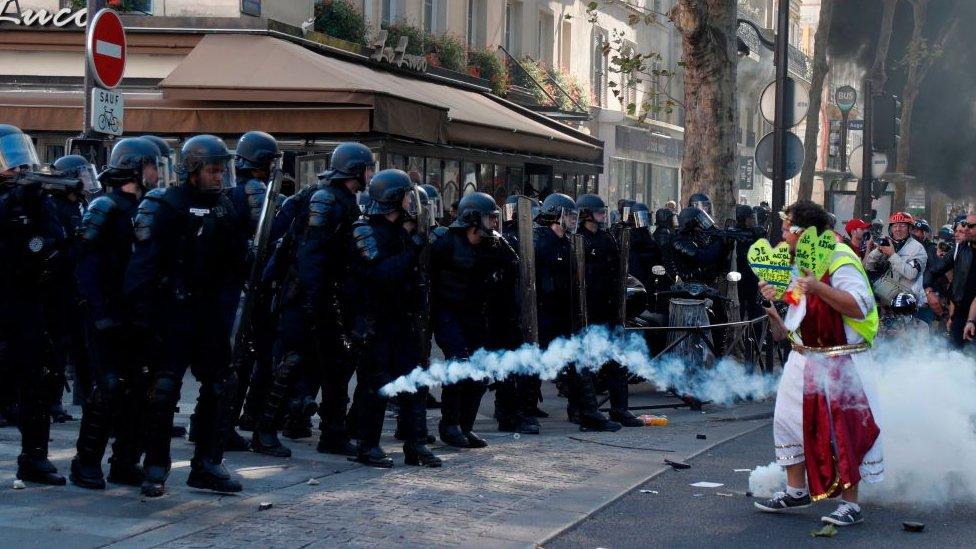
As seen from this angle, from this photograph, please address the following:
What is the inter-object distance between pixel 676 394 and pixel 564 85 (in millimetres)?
19488

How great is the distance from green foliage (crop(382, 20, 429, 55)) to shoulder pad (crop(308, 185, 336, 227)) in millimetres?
13381

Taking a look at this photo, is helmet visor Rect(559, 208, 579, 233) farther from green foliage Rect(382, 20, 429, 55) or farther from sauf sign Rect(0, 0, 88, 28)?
green foliage Rect(382, 20, 429, 55)

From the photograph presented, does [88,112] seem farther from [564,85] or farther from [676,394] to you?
[564,85]

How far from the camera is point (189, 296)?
7.32m

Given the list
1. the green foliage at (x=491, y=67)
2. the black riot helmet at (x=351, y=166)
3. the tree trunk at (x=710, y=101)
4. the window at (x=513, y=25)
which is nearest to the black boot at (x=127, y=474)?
the black riot helmet at (x=351, y=166)

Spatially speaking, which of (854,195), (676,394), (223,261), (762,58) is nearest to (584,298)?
(676,394)

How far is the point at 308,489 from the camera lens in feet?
26.0

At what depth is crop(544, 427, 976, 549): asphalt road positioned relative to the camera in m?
7.04

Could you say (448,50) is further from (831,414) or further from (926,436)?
(831,414)

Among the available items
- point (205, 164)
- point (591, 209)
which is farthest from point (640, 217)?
point (205, 164)

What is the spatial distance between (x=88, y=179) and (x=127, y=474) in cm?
366

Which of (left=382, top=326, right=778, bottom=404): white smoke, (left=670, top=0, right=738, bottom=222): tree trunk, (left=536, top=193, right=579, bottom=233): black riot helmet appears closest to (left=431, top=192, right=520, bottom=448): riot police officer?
(left=382, top=326, right=778, bottom=404): white smoke

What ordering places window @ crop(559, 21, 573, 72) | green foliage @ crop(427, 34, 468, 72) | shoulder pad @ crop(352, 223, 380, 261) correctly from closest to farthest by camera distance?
shoulder pad @ crop(352, 223, 380, 261) → green foliage @ crop(427, 34, 468, 72) → window @ crop(559, 21, 573, 72)

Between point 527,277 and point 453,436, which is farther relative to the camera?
point 527,277
